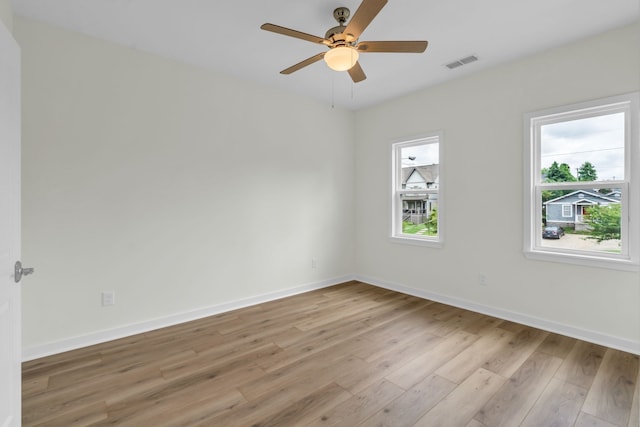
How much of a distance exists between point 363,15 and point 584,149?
2516 millimetres

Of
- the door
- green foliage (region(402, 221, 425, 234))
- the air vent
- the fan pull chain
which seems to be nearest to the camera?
the door

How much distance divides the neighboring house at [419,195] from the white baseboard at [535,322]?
98 cm

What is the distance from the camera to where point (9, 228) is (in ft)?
4.83

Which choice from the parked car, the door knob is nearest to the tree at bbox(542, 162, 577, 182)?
the parked car

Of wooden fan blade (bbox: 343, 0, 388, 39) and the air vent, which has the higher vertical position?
the air vent

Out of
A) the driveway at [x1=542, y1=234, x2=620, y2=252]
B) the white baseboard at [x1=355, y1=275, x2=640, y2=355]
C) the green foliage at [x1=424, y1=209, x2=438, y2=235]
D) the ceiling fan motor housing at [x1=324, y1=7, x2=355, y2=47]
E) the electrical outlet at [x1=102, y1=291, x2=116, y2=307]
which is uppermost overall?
the ceiling fan motor housing at [x1=324, y1=7, x2=355, y2=47]

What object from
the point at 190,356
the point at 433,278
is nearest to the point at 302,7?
the point at 190,356

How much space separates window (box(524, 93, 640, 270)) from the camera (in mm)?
2678

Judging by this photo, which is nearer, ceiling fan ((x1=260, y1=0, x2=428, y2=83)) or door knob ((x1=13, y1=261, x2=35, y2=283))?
door knob ((x1=13, y1=261, x2=35, y2=283))

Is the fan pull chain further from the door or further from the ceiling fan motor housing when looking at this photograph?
the door

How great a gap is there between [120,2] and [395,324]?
367 cm

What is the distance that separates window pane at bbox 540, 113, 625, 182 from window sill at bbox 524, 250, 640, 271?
716 mm

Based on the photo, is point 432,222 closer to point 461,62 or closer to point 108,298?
point 461,62

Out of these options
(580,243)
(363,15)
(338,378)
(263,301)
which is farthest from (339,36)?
(263,301)
